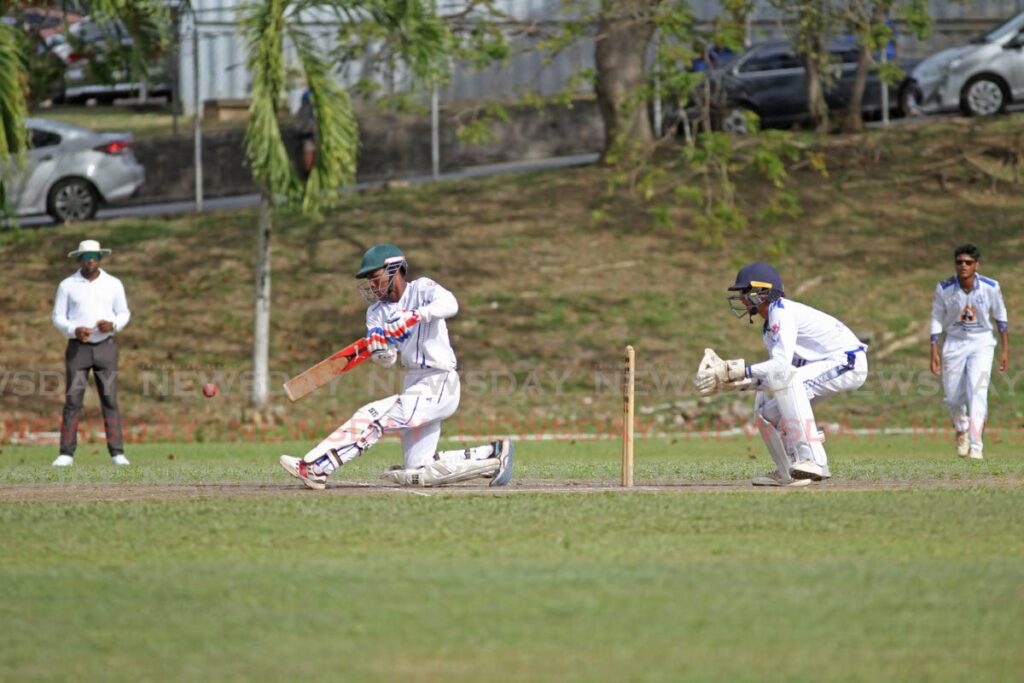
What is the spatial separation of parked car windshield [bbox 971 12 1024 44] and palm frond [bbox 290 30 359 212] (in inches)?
620

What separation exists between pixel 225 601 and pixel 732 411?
1464 centimetres

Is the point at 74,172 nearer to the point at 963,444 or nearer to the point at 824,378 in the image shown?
the point at 963,444

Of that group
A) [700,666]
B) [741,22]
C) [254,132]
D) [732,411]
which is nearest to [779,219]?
[741,22]

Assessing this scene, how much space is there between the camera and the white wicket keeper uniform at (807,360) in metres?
11.8

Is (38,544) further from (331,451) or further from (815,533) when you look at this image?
(815,533)

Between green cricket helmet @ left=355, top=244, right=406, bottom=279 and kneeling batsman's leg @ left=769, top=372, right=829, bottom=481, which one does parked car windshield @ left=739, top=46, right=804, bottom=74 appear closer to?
kneeling batsman's leg @ left=769, top=372, right=829, bottom=481

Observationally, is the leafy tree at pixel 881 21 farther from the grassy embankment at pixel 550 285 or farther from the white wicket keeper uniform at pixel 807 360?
the white wicket keeper uniform at pixel 807 360

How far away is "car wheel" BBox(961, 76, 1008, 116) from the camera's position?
31922mm

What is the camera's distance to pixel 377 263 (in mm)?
11531

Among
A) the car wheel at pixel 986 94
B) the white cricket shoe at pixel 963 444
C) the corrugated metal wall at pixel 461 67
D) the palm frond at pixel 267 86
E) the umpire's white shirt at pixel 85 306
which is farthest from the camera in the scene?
the car wheel at pixel 986 94

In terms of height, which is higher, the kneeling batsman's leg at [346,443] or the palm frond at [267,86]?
the palm frond at [267,86]

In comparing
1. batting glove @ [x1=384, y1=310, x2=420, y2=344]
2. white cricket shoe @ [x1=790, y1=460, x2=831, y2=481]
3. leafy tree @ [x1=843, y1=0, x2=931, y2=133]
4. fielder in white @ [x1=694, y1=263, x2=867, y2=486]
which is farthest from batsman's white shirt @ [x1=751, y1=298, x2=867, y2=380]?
leafy tree @ [x1=843, y1=0, x2=931, y2=133]

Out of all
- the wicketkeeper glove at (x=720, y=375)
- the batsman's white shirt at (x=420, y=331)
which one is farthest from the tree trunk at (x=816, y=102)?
the batsman's white shirt at (x=420, y=331)

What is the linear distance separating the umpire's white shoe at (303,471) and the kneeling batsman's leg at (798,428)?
3341 millimetres
